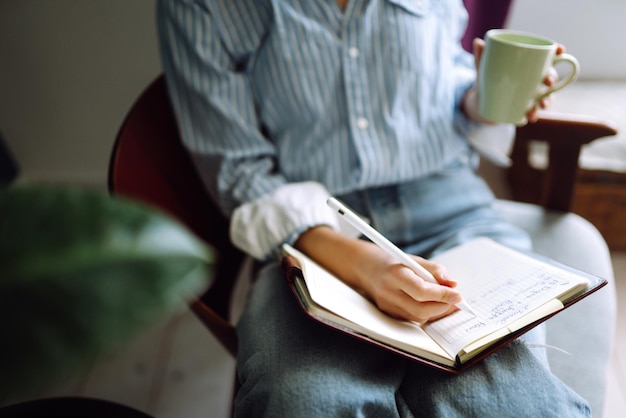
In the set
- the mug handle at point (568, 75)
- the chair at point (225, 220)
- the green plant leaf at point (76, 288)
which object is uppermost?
the green plant leaf at point (76, 288)

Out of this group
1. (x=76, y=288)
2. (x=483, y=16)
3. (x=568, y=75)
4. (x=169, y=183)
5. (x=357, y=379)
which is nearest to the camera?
(x=76, y=288)

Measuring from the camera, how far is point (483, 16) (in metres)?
0.95

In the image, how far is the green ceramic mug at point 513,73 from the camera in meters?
0.52

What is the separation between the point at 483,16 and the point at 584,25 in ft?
1.36

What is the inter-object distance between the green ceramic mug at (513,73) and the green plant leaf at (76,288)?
510 mm

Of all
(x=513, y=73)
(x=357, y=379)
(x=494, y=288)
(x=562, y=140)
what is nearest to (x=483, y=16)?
(x=562, y=140)

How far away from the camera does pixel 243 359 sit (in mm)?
508

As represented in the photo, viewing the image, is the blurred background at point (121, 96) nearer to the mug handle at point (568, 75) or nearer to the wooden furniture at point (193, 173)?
the wooden furniture at point (193, 173)

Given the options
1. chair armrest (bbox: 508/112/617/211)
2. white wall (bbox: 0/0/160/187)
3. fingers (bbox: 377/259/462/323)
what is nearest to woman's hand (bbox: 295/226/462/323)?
fingers (bbox: 377/259/462/323)

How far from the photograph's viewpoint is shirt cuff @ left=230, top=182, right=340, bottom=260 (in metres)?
0.60

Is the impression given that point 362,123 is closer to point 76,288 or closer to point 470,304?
point 470,304

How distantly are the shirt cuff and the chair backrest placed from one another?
111 mm

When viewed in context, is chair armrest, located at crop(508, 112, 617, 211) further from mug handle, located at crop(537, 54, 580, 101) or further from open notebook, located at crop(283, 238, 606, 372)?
open notebook, located at crop(283, 238, 606, 372)

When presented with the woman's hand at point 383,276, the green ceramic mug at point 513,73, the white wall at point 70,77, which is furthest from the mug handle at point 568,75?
the white wall at point 70,77
